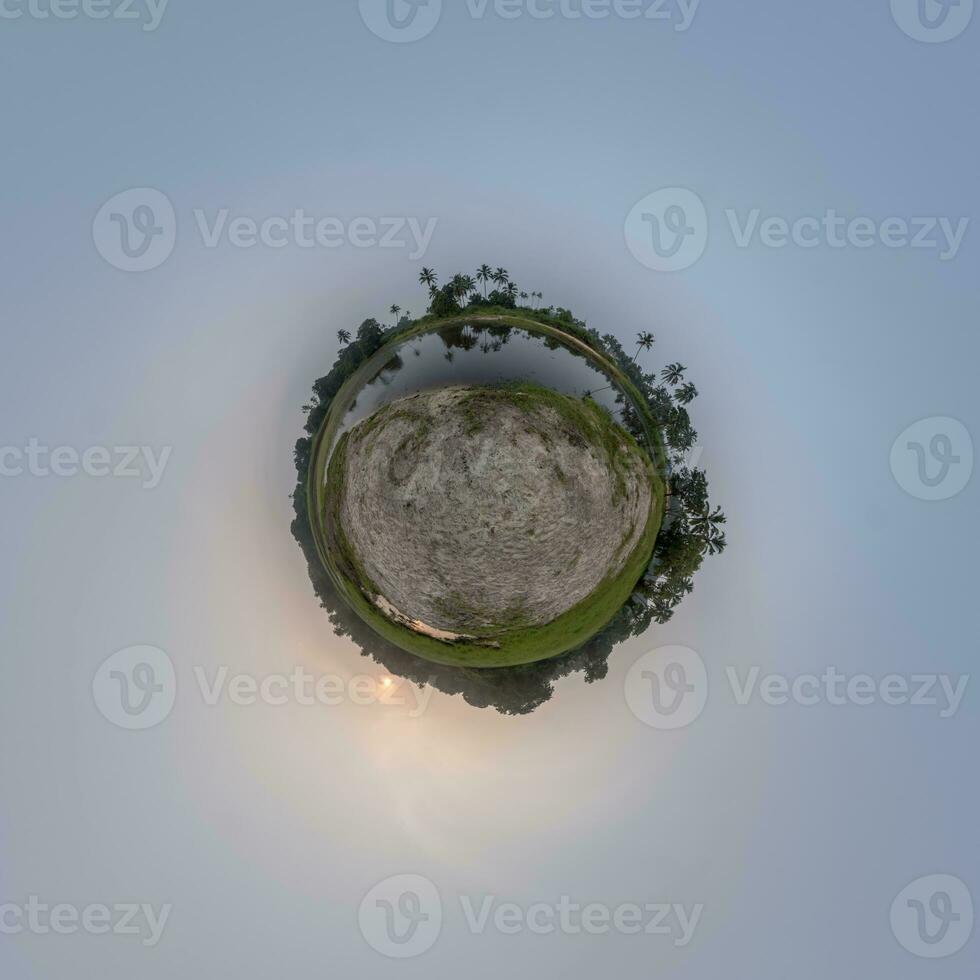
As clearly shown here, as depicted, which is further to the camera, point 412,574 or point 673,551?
point 673,551

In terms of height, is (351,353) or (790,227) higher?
(790,227)

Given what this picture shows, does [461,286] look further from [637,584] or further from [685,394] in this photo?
[637,584]

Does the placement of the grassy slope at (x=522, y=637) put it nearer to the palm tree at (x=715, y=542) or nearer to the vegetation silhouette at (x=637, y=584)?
the vegetation silhouette at (x=637, y=584)

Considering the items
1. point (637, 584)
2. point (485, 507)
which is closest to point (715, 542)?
point (637, 584)

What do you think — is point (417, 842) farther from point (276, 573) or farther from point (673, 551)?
point (673, 551)

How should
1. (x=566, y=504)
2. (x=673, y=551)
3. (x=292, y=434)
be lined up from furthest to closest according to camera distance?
(x=292, y=434) < (x=673, y=551) < (x=566, y=504)

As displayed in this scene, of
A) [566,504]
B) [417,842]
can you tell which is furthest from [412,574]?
[417,842]

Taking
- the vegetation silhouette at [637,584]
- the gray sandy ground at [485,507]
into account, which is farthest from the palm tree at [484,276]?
the gray sandy ground at [485,507]

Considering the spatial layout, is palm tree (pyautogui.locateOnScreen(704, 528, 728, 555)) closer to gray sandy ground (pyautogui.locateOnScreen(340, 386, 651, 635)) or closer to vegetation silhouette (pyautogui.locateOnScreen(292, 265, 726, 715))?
vegetation silhouette (pyautogui.locateOnScreen(292, 265, 726, 715))
